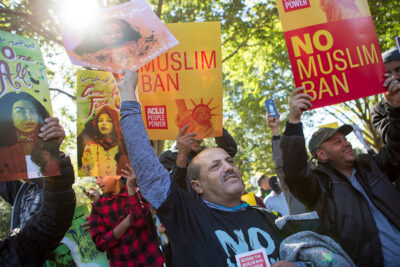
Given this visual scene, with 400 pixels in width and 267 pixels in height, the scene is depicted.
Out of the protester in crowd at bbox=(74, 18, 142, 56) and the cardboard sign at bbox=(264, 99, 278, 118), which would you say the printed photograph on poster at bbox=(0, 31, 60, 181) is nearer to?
the protester in crowd at bbox=(74, 18, 142, 56)

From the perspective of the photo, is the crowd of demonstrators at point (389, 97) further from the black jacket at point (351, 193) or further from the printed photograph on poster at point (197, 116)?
the printed photograph on poster at point (197, 116)

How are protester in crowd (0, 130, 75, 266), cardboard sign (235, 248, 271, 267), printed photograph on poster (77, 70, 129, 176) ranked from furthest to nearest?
printed photograph on poster (77, 70, 129, 176) → protester in crowd (0, 130, 75, 266) → cardboard sign (235, 248, 271, 267)

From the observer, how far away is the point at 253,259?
5.21 feet

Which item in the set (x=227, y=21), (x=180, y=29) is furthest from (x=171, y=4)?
(x=180, y=29)

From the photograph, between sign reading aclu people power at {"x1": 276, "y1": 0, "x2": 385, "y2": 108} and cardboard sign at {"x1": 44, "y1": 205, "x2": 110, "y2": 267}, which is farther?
cardboard sign at {"x1": 44, "y1": 205, "x2": 110, "y2": 267}

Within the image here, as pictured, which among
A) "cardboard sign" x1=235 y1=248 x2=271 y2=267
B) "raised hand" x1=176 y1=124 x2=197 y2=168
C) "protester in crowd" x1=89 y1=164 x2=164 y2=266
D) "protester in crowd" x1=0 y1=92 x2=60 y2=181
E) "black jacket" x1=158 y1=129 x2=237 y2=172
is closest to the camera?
"cardboard sign" x1=235 y1=248 x2=271 y2=267

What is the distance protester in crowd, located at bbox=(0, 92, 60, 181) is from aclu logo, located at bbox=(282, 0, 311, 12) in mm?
1875

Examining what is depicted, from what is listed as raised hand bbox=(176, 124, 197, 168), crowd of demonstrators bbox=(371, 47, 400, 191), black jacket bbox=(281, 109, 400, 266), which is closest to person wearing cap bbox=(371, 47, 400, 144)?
crowd of demonstrators bbox=(371, 47, 400, 191)

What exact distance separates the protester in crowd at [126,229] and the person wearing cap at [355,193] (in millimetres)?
1466

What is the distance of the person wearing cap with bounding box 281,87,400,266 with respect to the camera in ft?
7.46

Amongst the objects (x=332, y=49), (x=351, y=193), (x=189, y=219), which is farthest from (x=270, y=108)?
(x=189, y=219)

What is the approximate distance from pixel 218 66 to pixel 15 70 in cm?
160

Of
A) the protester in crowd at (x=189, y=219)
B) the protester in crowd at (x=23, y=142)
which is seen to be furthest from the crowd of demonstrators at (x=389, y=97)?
the protester in crowd at (x=23, y=142)

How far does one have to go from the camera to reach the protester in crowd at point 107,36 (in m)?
2.35
